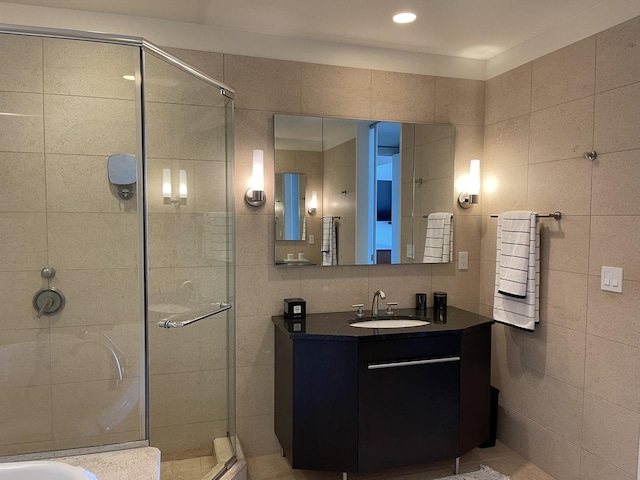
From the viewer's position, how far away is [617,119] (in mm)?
2258

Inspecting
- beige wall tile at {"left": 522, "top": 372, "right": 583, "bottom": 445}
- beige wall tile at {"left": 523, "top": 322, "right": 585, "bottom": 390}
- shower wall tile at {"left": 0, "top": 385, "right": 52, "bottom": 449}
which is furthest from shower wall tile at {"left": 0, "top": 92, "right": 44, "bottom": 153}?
beige wall tile at {"left": 522, "top": 372, "right": 583, "bottom": 445}

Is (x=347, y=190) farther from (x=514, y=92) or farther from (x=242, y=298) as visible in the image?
(x=514, y=92)

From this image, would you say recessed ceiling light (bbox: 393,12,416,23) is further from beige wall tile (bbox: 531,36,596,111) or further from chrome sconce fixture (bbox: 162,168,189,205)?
chrome sconce fixture (bbox: 162,168,189,205)

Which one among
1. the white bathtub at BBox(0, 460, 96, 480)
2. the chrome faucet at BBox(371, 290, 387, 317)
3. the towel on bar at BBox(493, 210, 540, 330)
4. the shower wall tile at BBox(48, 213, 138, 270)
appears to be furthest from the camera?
the chrome faucet at BBox(371, 290, 387, 317)

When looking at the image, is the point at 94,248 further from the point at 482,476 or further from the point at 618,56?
the point at 618,56

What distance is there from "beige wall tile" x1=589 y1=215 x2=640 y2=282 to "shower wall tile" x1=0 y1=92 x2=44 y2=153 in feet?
9.05

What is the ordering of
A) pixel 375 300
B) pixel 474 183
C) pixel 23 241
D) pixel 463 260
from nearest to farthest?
1. pixel 23 241
2. pixel 375 300
3. pixel 474 183
4. pixel 463 260

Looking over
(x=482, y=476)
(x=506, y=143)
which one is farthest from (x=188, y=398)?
(x=506, y=143)

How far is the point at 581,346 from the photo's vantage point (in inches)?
97.7

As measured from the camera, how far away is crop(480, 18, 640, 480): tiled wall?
2217mm

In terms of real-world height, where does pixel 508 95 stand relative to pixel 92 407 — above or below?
above

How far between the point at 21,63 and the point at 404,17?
1.91 meters

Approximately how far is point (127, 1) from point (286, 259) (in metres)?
1.63

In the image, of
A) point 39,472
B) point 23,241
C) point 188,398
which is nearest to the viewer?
point 39,472
